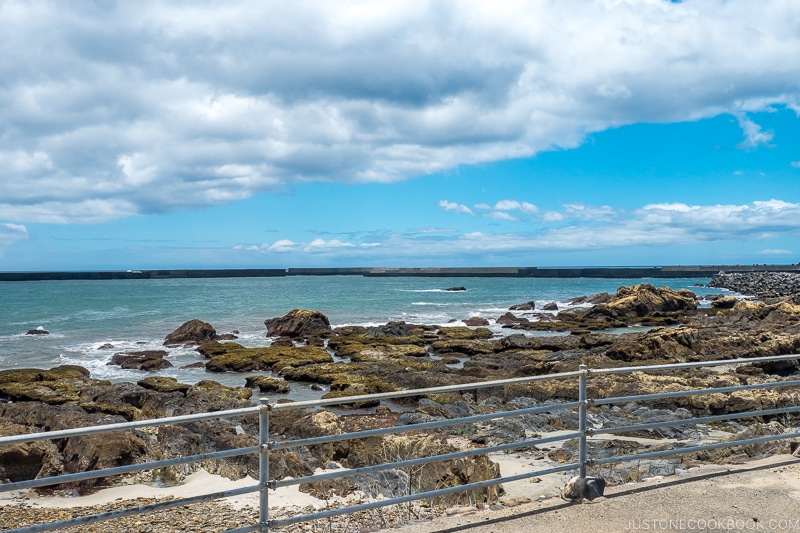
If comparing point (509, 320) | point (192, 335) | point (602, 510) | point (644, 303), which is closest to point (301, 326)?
point (192, 335)

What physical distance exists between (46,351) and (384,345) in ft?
51.8

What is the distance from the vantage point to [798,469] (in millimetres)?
6191

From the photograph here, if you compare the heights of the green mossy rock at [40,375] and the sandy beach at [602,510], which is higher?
the sandy beach at [602,510]

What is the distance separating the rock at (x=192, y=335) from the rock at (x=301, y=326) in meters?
3.81

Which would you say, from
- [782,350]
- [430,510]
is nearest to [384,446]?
[430,510]

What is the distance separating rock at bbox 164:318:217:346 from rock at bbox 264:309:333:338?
150 inches

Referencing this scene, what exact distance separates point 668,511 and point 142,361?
74.8 feet

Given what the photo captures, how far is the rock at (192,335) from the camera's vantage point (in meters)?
31.5

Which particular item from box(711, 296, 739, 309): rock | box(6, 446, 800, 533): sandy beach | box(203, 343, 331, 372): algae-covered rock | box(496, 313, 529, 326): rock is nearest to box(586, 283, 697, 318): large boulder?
box(711, 296, 739, 309): rock

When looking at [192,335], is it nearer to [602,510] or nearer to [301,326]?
[301,326]

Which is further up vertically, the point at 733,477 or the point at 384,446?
the point at 733,477

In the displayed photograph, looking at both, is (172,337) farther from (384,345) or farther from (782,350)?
(782,350)

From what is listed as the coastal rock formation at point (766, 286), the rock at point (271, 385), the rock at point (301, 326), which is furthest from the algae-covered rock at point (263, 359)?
the coastal rock formation at point (766, 286)

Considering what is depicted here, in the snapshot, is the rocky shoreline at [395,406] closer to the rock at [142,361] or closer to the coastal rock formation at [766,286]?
the rock at [142,361]
